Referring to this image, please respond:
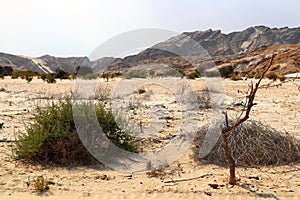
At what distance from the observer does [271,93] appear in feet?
55.2

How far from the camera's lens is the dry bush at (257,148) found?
6.31 meters

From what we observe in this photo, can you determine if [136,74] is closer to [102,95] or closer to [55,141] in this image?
[102,95]

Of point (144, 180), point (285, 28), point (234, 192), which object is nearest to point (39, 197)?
point (144, 180)

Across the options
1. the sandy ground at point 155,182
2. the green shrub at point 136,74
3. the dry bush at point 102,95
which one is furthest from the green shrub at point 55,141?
the green shrub at point 136,74

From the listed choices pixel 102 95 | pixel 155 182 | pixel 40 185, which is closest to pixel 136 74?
pixel 102 95

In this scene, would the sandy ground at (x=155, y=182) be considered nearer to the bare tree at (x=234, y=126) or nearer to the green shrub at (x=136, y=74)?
the bare tree at (x=234, y=126)

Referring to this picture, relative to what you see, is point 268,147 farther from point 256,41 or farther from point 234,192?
point 256,41

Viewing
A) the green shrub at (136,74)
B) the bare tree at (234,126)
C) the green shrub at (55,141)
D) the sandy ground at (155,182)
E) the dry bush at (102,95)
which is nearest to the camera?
the bare tree at (234,126)

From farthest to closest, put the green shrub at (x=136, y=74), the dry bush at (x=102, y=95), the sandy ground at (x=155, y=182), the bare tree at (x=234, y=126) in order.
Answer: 1. the green shrub at (x=136, y=74)
2. the dry bush at (x=102, y=95)
3. the sandy ground at (x=155, y=182)
4. the bare tree at (x=234, y=126)

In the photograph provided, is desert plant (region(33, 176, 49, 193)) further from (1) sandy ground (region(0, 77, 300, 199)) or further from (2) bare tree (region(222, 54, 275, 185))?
(2) bare tree (region(222, 54, 275, 185))

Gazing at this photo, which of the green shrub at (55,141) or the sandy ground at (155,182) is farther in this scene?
the green shrub at (55,141)

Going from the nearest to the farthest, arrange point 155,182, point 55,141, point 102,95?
1. point 155,182
2. point 55,141
3. point 102,95

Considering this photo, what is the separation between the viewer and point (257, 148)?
252 inches

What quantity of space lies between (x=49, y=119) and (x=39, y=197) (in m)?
1.97
